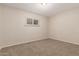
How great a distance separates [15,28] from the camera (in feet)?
14.1

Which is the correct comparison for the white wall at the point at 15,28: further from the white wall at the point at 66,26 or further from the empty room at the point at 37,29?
the white wall at the point at 66,26

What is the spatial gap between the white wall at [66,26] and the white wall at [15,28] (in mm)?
1463

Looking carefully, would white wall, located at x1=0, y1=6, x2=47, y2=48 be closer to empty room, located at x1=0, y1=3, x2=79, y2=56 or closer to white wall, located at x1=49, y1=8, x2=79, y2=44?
empty room, located at x1=0, y1=3, x2=79, y2=56

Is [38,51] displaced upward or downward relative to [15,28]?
downward

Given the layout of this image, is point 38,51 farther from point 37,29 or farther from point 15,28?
point 37,29

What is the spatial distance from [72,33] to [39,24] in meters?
2.34

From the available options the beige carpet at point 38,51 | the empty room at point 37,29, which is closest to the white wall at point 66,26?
the empty room at point 37,29

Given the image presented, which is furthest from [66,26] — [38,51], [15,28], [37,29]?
[15,28]

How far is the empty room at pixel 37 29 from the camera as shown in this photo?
3462 mm

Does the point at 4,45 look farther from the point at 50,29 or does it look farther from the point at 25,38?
the point at 50,29

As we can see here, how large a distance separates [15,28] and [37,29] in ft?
6.11

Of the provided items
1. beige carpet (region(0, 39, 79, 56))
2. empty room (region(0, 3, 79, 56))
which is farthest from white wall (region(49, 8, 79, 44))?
beige carpet (region(0, 39, 79, 56))

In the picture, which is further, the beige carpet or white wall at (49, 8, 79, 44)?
white wall at (49, 8, 79, 44)

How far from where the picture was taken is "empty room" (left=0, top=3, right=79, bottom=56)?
346 cm
